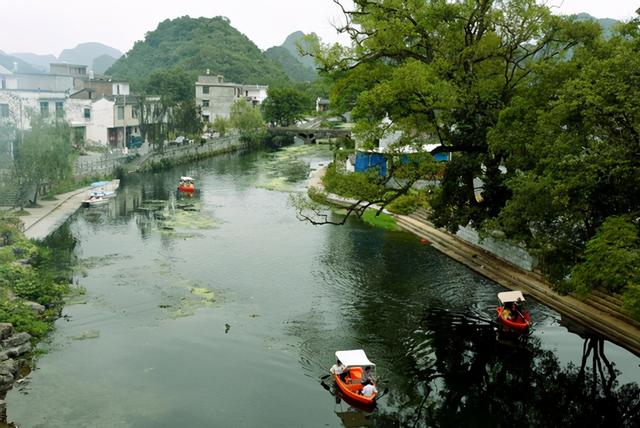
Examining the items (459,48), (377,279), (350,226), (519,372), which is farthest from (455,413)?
(350,226)

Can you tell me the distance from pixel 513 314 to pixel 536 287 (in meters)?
4.89

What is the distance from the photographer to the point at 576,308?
2808cm

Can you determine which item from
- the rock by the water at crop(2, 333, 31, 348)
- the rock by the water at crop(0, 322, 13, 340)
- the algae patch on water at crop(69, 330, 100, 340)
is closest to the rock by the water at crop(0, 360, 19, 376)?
the rock by the water at crop(2, 333, 31, 348)

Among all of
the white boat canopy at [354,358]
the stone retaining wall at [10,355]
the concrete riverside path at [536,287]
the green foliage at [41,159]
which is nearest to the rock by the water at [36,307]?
the stone retaining wall at [10,355]

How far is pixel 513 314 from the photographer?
2667 centimetres

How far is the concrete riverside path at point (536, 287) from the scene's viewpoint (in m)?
25.6

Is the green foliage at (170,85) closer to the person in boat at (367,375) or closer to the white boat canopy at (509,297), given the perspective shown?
the white boat canopy at (509,297)

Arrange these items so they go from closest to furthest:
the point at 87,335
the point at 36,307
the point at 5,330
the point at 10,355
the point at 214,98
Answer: the point at 10,355 < the point at 5,330 < the point at 87,335 < the point at 36,307 < the point at 214,98

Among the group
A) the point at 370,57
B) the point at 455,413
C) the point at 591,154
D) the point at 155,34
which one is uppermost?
the point at 155,34

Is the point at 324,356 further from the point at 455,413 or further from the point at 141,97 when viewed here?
the point at 141,97

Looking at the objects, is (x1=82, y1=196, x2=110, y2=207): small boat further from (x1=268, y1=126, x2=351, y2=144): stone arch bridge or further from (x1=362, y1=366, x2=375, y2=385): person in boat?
(x1=268, y1=126, x2=351, y2=144): stone arch bridge

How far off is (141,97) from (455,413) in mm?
69515

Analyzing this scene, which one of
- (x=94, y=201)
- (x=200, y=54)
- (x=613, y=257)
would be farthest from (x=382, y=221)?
(x=200, y=54)

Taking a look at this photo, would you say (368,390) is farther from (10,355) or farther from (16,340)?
(16,340)
